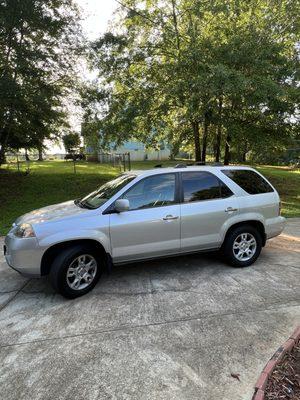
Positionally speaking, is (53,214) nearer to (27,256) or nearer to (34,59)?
(27,256)

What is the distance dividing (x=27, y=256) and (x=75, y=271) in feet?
2.10

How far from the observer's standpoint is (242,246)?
5.42 metres

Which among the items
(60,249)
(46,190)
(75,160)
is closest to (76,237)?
(60,249)

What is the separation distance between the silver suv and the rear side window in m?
0.02

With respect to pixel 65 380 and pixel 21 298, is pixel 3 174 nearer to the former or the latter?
pixel 21 298

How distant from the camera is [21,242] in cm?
427

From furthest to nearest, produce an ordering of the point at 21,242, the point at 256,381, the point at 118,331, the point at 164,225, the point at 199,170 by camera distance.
Result: the point at 199,170 < the point at 164,225 < the point at 21,242 < the point at 118,331 < the point at 256,381

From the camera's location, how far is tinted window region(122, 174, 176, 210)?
4816 mm

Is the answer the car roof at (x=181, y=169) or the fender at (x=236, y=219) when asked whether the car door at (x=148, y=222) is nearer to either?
the car roof at (x=181, y=169)

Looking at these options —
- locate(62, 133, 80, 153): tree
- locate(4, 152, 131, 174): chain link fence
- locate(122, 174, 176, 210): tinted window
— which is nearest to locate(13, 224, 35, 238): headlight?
locate(122, 174, 176, 210): tinted window

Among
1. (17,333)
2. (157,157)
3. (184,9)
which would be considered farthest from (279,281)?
(157,157)

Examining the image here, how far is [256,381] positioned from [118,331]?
1.48 metres

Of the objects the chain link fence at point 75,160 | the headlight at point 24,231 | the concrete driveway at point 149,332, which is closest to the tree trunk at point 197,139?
the chain link fence at point 75,160

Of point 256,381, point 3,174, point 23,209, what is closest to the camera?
point 256,381
